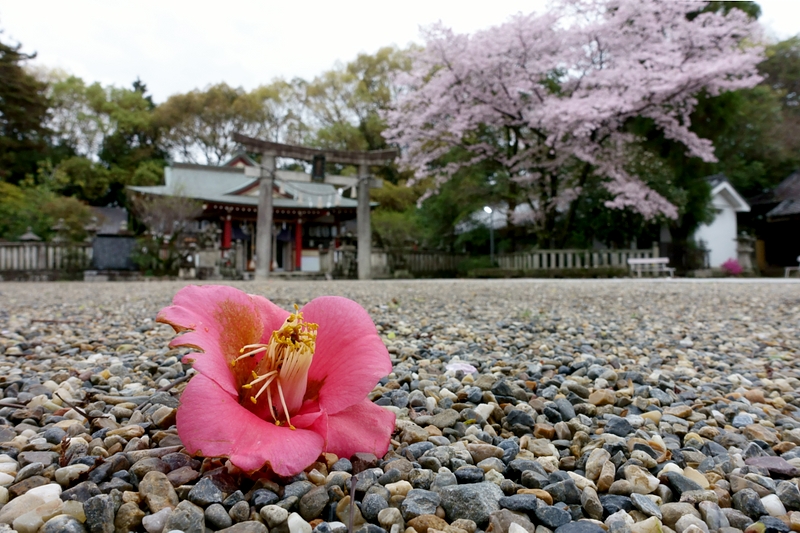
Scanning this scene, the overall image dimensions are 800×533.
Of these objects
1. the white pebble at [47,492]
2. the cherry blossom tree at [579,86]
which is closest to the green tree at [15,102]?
the cherry blossom tree at [579,86]

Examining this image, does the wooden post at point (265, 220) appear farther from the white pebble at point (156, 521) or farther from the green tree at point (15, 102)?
the white pebble at point (156, 521)

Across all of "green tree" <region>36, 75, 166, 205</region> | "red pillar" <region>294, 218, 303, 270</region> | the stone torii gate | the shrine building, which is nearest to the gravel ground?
the stone torii gate

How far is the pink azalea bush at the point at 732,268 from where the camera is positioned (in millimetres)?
15492

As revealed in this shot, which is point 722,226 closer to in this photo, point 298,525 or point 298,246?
point 298,246

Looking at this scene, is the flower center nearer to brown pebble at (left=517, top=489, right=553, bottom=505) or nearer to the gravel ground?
the gravel ground

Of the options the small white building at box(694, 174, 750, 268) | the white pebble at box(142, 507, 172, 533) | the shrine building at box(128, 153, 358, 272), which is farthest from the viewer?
the shrine building at box(128, 153, 358, 272)

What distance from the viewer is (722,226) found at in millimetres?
17109

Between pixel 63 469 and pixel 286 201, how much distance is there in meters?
17.3

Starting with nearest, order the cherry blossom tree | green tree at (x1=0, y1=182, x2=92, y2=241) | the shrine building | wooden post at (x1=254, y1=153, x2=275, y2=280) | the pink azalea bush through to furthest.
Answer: the cherry blossom tree, wooden post at (x1=254, y1=153, x2=275, y2=280), green tree at (x1=0, y1=182, x2=92, y2=241), the pink azalea bush, the shrine building

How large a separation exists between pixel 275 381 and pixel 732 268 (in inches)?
735

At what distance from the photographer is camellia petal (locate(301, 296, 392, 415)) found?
827 mm

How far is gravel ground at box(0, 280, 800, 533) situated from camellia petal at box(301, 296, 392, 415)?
126 millimetres

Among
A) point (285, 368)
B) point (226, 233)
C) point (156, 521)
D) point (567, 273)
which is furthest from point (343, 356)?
point (226, 233)

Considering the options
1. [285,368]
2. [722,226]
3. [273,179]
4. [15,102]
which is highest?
[15,102]
